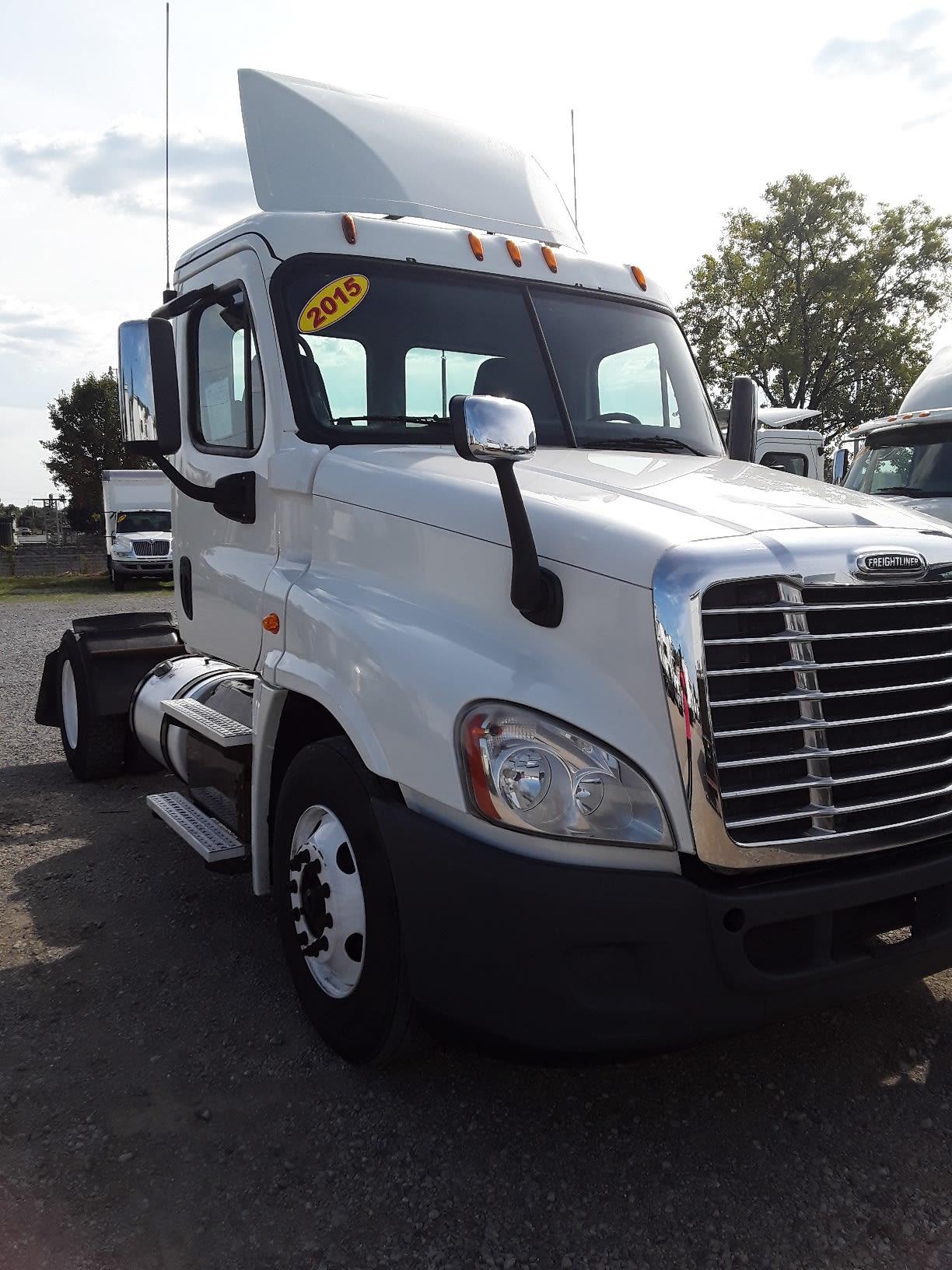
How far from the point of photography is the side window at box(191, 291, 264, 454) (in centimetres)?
409

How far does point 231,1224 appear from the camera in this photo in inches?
108

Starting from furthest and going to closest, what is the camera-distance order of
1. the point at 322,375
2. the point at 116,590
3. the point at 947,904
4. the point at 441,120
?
the point at 116,590, the point at 441,120, the point at 322,375, the point at 947,904

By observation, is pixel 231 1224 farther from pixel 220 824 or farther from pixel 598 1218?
pixel 220 824

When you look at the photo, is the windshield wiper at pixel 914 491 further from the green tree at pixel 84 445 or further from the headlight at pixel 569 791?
the green tree at pixel 84 445

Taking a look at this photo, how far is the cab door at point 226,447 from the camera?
159 inches

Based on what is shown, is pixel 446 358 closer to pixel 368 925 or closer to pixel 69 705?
pixel 368 925

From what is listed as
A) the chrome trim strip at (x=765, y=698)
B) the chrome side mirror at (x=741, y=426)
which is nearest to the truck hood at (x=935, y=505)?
the chrome side mirror at (x=741, y=426)

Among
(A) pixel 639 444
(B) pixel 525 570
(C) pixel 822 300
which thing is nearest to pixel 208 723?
(A) pixel 639 444

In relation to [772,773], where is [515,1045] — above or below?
below

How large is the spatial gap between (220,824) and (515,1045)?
217 cm

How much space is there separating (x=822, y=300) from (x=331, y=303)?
31.6 meters

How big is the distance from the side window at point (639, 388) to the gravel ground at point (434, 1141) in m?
2.31

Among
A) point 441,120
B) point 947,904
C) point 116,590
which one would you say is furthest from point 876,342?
point 947,904

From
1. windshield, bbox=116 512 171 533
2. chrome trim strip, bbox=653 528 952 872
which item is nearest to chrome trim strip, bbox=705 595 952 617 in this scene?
chrome trim strip, bbox=653 528 952 872
